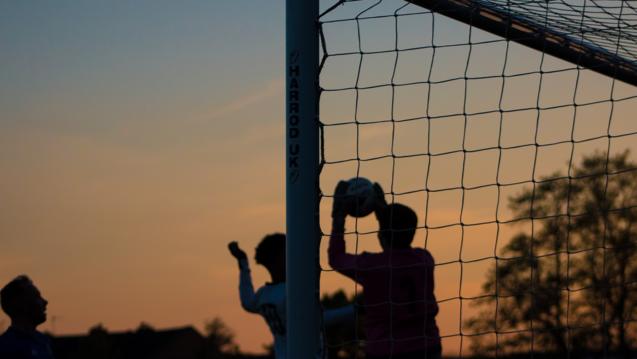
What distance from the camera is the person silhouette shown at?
4.56 meters

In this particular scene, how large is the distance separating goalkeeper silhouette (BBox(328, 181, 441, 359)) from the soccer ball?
5 centimetres

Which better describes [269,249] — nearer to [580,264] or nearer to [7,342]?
[7,342]

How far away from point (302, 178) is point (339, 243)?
0.49 metres

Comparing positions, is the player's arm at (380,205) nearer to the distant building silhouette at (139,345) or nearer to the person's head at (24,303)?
the person's head at (24,303)

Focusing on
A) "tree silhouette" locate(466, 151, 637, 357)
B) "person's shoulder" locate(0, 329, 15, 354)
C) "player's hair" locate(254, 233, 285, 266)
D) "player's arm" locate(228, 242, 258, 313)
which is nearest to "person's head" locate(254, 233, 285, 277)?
"player's hair" locate(254, 233, 285, 266)

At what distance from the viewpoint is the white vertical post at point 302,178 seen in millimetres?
4105

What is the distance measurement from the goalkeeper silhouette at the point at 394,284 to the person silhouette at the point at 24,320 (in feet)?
4.60

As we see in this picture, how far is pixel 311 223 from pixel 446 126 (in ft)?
3.88

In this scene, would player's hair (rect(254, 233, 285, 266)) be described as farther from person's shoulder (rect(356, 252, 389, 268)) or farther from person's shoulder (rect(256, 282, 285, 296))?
person's shoulder (rect(356, 252, 389, 268))

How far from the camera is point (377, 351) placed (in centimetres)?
443

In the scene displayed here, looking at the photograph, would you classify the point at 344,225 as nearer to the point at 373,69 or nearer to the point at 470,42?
the point at 373,69

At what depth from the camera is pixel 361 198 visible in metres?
4.67

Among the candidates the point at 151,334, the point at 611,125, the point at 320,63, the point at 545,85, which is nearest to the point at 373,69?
the point at 320,63

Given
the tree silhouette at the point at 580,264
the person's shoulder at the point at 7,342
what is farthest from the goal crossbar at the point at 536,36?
the tree silhouette at the point at 580,264
